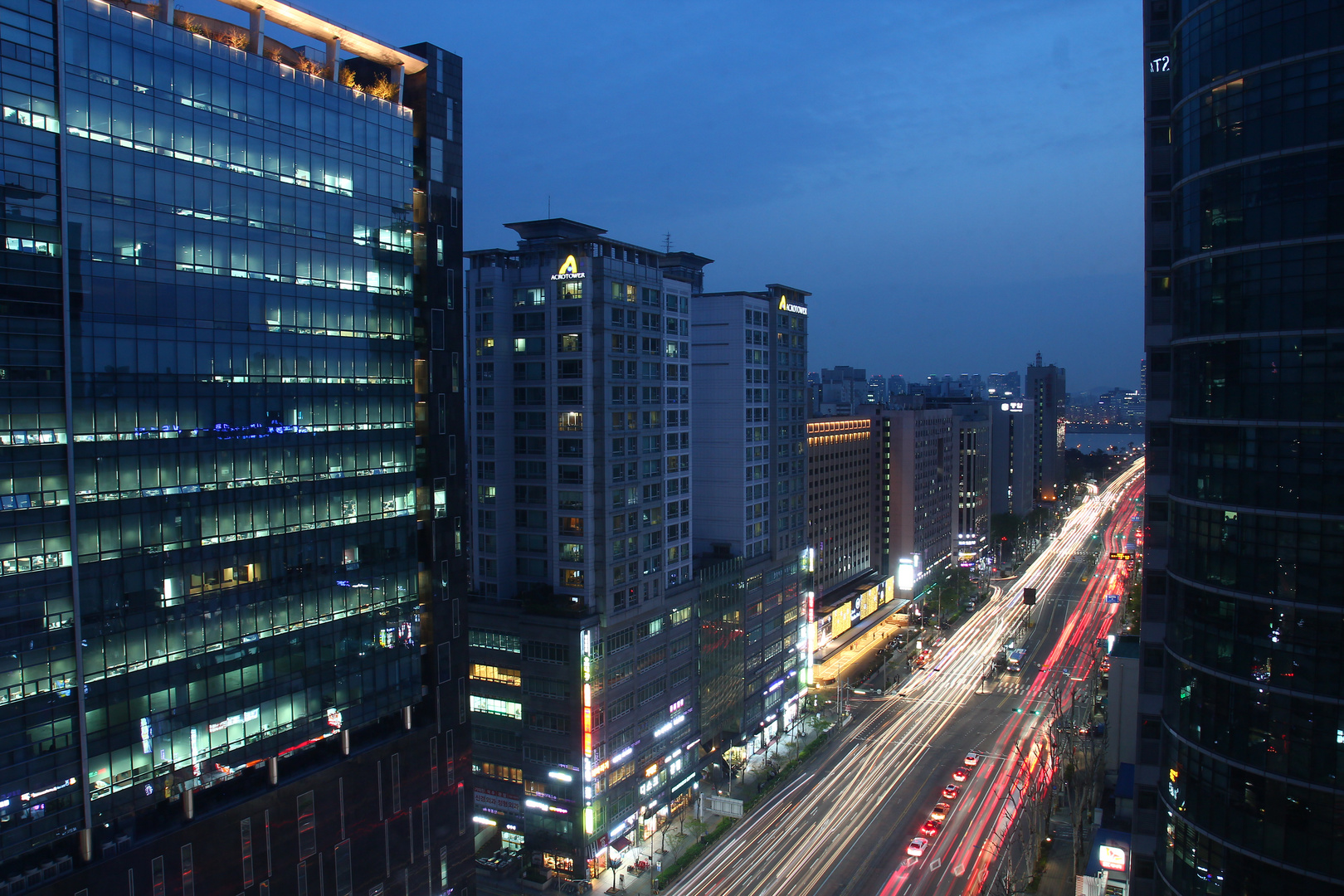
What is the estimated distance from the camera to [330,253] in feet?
150

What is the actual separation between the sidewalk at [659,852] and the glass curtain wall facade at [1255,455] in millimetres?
36942

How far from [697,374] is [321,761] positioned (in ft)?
178

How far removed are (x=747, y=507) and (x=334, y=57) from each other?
56315 mm

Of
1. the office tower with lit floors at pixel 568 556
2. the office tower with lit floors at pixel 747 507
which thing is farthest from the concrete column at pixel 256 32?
the office tower with lit floors at pixel 747 507

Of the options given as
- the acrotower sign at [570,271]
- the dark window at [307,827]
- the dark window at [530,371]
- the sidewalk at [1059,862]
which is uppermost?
the acrotower sign at [570,271]

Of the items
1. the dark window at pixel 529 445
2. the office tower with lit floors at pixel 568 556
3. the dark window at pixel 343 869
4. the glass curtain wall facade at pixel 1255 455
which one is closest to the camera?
the glass curtain wall facade at pixel 1255 455

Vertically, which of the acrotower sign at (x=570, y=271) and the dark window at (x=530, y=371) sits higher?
the acrotower sign at (x=570, y=271)

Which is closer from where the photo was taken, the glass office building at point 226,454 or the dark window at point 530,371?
the glass office building at point 226,454

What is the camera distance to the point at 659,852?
224ft

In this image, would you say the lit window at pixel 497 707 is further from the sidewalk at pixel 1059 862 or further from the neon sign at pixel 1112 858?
the neon sign at pixel 1112 858

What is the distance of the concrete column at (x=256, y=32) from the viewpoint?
42.2 meters

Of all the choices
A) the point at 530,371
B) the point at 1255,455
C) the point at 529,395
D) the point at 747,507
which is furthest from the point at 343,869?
the point at 747,507

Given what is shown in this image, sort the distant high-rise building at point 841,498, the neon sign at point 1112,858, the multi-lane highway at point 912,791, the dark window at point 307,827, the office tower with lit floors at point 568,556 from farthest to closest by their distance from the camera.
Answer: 1. the distant high-rise building at point 841,498
2. the office tower with lit floors at point 568,556
3. the multi-lane highway at point 912,791
4. the neon sign at point 1112,858
5. the dark window at point 307,827

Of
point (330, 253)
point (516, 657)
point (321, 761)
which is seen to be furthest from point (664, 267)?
point (321, 761)
